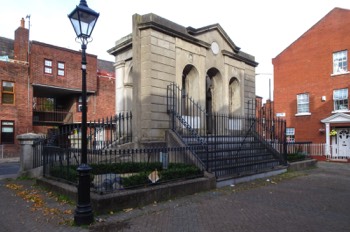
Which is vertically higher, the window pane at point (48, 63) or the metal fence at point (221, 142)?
the window pane at point (48, 63)

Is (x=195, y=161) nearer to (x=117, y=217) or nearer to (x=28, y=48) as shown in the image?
(x=117, y=217)

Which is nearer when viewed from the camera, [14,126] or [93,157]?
[93,157]

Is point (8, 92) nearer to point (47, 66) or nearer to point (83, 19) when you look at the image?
point (47, 66)

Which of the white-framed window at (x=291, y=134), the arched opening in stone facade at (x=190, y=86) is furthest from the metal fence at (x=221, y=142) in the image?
the white-framed window at (x=291, y=134)

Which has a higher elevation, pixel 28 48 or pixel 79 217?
pixel 28 48

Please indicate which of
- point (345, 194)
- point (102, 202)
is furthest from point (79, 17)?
point (345, 194)

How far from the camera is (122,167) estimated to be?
364 inches

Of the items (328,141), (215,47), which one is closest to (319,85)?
(328,141)

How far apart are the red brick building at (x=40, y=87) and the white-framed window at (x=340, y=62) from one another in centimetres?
2222

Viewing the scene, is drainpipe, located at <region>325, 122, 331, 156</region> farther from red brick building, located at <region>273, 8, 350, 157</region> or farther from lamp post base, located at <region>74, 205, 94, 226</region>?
lamp post base, located at <region>74, 205, 94, 226</region>

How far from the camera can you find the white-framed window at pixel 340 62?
79.3ft

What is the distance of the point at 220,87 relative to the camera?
15.7m

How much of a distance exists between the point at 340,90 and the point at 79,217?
24056 millimetres

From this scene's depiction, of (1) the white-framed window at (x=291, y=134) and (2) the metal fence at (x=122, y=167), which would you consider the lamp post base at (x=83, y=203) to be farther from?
(1) the white-framed window at (x=291, y=134)
